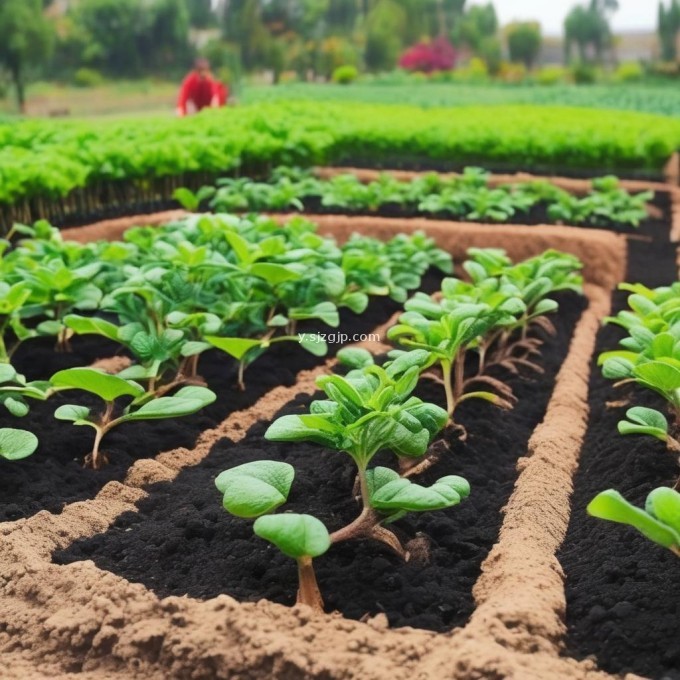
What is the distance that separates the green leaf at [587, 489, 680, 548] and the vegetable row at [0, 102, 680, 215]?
5.11 meters

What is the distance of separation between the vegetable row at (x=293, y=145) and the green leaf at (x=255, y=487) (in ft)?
14.9

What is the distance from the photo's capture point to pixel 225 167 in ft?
26.1

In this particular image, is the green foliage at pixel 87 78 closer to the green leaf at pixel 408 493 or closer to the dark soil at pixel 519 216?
the dark soil at pixel 519 216

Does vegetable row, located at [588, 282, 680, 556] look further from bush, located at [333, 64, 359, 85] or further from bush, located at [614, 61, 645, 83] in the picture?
bush, located at [333, 64, 359, 85]

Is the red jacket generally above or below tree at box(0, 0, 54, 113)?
below

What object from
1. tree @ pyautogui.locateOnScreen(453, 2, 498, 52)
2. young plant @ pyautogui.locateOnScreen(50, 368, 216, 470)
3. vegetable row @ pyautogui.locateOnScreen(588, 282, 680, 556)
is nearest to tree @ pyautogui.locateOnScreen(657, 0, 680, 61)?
tree @ pyautogui.locateOnScreen(453, 2, 498, 52)

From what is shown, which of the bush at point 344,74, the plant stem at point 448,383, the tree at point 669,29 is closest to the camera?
the plant stem at point 448,383

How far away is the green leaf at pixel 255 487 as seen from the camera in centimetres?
174

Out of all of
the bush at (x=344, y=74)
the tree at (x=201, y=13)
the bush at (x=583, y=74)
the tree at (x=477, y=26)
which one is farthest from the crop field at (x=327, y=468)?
the tree at (x=477, y=26)

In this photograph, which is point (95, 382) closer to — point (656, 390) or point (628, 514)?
point (628, 514)

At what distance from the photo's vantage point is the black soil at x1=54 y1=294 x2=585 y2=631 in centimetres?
183

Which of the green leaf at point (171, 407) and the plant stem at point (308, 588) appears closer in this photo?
the plant stem at point (308, 588)

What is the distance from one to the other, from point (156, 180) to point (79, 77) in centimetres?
654

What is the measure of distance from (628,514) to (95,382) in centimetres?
150
